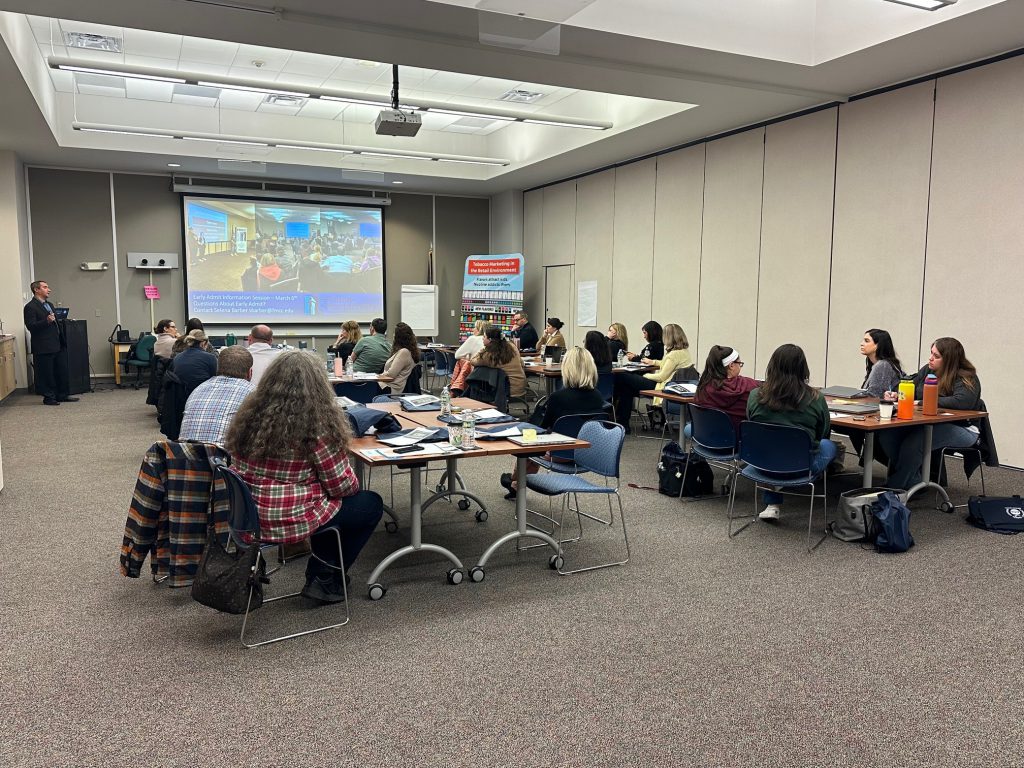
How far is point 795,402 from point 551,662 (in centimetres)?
247

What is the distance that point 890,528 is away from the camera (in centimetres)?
433

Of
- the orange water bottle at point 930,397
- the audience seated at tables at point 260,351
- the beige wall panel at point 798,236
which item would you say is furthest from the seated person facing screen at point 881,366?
the audience seated at tables at point 260,351

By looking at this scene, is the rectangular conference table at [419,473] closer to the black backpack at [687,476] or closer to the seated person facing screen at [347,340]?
the black backpack at [687,476]

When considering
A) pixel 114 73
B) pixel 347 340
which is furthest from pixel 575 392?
pixel 347 340

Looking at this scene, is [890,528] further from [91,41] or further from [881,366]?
[91,41]

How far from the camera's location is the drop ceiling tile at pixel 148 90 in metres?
9.23

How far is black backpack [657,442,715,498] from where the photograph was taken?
18.3 ft

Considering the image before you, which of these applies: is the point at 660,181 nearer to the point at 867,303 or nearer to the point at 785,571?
the point at 867,303

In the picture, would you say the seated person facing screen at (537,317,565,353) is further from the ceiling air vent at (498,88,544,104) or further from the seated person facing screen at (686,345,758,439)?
the seated person facing screen at (686,345,758,439)

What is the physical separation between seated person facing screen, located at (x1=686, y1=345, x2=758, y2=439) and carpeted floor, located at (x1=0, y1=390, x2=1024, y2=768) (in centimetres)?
94

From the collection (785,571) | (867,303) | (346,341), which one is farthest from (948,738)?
(346,341)

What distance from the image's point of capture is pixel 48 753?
2414 millimetres

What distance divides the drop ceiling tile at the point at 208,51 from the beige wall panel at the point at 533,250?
6.54 m

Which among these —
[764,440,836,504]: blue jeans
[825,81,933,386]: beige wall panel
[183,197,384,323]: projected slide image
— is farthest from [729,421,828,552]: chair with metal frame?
[183,197,384,323]: projected slide image
